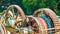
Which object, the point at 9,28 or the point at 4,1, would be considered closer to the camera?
the point at 9,28

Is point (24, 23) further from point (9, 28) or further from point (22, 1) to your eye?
point (22, 1)

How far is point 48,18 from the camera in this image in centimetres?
434

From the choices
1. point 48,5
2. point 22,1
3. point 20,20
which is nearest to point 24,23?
point 20,20

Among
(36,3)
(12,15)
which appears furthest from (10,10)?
(36,3)

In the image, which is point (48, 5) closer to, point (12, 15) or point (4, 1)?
point (4, 1)

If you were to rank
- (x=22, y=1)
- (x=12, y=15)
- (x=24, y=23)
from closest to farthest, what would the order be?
1. (x=24, y=23)
2. (x=12, y=15)
3. (x=22, y=1)

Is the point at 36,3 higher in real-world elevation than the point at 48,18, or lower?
lower

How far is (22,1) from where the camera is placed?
15523 millimetres

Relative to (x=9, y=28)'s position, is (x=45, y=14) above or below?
above

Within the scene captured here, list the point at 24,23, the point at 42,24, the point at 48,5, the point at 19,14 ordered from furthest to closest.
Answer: the point at 48,5 → the point at 19,14 → the point at 24,23 → the point at 42,24

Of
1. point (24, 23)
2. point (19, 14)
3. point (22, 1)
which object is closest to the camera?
point (24, 23)

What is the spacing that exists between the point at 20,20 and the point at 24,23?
179 mm

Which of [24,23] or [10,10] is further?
[10,10]

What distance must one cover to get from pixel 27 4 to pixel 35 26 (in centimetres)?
1037
